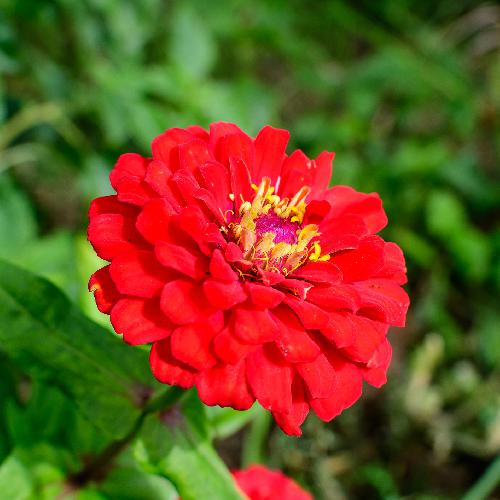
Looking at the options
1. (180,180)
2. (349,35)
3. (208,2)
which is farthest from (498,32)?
(180,180)

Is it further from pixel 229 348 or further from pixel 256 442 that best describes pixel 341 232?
pixel 256 442

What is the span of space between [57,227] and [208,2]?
839mm

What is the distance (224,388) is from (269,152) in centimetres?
30

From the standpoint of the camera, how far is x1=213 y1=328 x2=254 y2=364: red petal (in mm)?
571

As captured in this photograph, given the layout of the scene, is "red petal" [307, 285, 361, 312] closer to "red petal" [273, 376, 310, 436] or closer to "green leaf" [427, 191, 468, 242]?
"red petal" [273, 376, 310, 436]

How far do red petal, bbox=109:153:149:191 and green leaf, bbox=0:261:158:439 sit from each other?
0.18 meters

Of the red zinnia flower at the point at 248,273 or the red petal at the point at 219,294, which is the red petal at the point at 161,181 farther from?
the red petal at the point at 219,294

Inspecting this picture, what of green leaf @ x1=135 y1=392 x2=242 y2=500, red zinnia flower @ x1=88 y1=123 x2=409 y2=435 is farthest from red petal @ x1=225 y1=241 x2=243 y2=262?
green leaf @ x1=135 y1=392 x2=242 y2=500

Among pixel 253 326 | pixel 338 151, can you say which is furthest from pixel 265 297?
pixel 338 151

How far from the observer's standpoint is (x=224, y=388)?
1.93 ft

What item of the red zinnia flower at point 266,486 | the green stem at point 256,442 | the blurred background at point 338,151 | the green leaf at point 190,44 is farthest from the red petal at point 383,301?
the green leaf at point 190,44

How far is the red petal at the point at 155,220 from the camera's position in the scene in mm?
604

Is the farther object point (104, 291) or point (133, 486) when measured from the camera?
point (133, 486)

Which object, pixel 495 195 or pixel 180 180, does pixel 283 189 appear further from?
pixel 495 195
